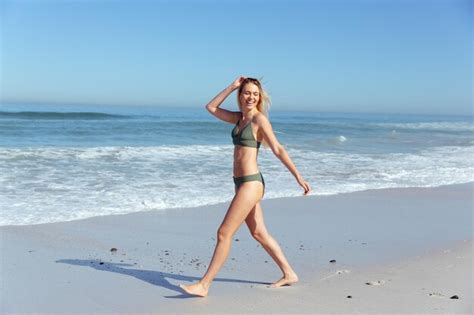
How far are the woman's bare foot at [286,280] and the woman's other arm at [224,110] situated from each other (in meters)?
1.42

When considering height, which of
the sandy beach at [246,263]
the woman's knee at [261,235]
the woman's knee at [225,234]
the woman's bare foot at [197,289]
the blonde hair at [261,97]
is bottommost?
the sandy beach at [246,263]

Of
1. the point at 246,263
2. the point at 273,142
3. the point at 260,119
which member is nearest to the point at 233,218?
the point at 273,142

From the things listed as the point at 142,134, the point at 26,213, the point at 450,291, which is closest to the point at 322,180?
the point at 26,213

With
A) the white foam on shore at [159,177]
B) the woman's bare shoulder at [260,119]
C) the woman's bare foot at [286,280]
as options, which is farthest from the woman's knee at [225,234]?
the white foam on shore at [159,177]

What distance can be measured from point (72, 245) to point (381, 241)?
Result: 11.6 feet

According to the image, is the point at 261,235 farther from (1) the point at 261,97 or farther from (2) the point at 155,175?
(2) the point at 155,175

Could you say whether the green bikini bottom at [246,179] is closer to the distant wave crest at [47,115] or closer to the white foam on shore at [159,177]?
the white foam on shore at [159,177]

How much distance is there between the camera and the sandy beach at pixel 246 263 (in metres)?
4.34

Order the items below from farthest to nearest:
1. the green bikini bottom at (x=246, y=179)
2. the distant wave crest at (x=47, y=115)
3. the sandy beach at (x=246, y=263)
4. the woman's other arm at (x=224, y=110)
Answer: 1. the distant wave crest at (x=47, y=115)
2. the woman's other arm at (x=224, y=110)
3. the green bikini bottom at (x=246, y=179)
4. the sandy beach at (x=246, y=263)

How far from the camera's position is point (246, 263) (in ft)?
18.1

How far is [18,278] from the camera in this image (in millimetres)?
4816

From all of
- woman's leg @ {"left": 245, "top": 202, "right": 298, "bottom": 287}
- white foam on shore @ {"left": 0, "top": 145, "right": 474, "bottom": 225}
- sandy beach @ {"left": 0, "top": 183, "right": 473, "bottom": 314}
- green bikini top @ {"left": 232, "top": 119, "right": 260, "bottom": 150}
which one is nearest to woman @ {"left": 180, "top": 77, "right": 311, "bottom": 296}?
green bikini top @ {"left": 232, "top": 119, "right": 260, "bottom": 150}

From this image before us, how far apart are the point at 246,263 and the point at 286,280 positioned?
31.5 inches

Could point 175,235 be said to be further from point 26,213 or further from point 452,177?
point 452,177
